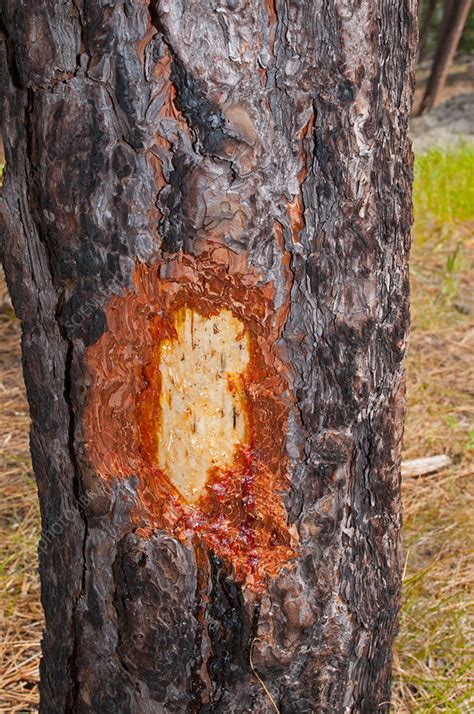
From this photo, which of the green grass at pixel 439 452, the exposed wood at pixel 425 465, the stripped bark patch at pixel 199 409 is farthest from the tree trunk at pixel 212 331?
the exposed wood at pixel 425 465

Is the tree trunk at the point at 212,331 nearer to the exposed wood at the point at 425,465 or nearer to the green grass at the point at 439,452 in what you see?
the green grass at the point at 439,452

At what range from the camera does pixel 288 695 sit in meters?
1.18

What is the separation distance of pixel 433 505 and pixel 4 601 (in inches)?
49.9

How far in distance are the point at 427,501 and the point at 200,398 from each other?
5.04ft

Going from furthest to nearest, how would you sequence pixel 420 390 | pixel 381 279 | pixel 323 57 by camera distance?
pixel 420 390, pixel 381 279, pixel 323 57

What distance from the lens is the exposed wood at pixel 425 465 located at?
2525 mm

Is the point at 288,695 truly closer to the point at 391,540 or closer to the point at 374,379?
the point at 391,540

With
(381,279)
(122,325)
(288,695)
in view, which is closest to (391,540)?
→ (288,695)

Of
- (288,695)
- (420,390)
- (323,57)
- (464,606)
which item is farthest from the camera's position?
(420,390)

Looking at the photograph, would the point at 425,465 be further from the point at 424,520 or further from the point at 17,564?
the point at 17,564

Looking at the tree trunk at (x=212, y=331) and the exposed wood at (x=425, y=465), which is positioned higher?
the tree trunk at (x=212, y=331)

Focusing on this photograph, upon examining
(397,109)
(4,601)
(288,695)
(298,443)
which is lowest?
(4,601)

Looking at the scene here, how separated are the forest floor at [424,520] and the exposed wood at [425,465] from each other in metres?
0.02

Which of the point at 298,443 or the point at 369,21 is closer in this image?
the point at 369,21
